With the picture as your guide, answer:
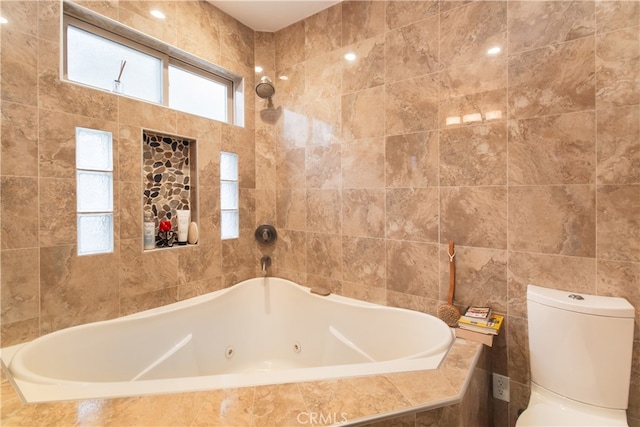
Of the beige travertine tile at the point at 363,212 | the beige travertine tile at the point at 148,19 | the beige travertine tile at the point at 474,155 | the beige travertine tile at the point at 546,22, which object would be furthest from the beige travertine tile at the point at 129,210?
the beige travertine tile at the point at 546,22

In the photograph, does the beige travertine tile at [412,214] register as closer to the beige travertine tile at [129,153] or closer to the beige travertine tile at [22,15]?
the beige travertine tile at [129,153]

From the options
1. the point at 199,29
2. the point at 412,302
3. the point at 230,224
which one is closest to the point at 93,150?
the point at 230,224

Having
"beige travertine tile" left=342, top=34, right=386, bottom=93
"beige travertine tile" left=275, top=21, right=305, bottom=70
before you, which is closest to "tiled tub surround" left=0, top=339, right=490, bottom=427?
"beige travertine tile" left=342, top=34, right=386, bottom=93

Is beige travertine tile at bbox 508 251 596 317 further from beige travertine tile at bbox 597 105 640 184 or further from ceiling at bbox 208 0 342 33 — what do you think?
ceiling at bbox 208 0 342 33

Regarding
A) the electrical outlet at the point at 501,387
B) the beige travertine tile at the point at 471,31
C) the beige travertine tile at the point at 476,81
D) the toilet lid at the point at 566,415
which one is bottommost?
the electrical outlet at the point at 501,387

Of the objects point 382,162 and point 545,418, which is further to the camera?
point 382,162

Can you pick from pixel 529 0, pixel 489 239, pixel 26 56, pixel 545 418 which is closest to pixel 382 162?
pixel 489 239

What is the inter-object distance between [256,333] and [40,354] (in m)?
1.24

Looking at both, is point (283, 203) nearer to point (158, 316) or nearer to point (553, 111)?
point (158, 316)

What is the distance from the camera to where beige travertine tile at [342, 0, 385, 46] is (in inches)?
72.3

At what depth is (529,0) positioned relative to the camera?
139 centimetres

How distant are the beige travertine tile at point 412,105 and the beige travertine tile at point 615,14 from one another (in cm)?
71

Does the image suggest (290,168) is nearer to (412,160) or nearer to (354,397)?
(412,160)

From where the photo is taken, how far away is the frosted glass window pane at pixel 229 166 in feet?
7.17
